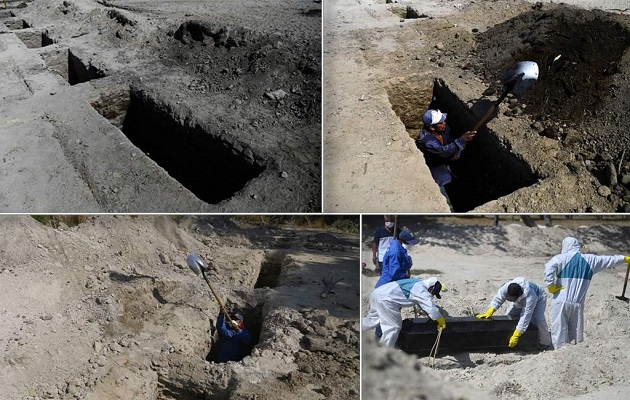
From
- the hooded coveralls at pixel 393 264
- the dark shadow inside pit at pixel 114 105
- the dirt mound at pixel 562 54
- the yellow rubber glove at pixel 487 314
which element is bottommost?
the dark shadow inside pit at pixel 114 105

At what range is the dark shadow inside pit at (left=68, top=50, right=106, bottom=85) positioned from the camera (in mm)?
8500

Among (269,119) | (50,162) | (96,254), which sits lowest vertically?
(96,254)

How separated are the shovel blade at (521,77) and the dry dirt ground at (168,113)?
7.00ft

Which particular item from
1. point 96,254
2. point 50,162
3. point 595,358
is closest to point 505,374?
point 595,358

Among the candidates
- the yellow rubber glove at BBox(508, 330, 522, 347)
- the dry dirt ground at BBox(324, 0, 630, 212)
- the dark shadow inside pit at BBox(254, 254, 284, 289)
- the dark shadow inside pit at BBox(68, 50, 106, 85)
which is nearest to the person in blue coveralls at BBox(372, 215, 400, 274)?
the dry dirt ground at BBox(324, 0, 630, 212)

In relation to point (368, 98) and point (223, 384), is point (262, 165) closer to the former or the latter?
point (368, 98)

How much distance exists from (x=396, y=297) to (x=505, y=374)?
1.00m

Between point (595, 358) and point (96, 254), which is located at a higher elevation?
point (595, 358)

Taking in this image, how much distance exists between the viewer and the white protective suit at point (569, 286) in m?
4.95

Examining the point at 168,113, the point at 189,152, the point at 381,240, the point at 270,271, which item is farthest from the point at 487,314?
the point at 168,113

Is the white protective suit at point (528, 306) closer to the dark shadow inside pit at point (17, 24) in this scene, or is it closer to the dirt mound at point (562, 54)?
the dirt mound at point (562, 54)

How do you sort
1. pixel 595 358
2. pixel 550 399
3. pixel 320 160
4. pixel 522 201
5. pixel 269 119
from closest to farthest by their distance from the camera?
pixel 550 399
pixel 595 358
pixel 522 201
pixel 320 160
pixel 269 119

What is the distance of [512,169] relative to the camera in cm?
584

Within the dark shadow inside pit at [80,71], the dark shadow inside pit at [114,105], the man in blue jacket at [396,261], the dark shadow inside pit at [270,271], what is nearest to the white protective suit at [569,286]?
the man in blue jacket at [396,261]
